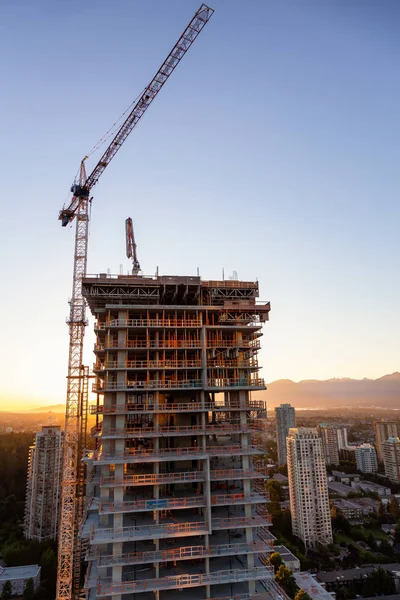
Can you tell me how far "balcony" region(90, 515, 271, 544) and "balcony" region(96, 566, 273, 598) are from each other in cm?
308

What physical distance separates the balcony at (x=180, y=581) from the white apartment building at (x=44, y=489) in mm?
74509

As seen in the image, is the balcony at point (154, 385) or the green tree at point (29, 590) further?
the green tree at point (29, 590)

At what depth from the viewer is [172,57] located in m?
54.2

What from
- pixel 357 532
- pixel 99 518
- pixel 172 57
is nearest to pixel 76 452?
pixel 99 518

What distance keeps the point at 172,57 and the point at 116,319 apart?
128ft

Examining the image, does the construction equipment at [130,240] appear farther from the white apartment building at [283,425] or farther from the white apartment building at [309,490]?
the white apartment building at [283,425]

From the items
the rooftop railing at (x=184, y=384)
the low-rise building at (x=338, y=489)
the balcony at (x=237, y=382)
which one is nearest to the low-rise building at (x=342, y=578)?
the low-rise building at (x=338, y=489)

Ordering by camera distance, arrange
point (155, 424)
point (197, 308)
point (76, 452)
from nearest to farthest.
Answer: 1. point (155, 424)
2. point (197, 308)
3. point (76, 452)

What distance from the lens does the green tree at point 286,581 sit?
2820 inches

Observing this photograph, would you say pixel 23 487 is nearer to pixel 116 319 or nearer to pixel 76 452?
pixel 76 452

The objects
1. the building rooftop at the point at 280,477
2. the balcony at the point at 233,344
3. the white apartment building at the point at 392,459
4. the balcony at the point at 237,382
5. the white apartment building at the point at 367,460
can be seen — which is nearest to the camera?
the balcony at the point at 237,382

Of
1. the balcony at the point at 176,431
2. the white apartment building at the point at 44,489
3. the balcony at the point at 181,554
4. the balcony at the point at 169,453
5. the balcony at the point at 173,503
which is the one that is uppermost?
the balcony at the point at 176,431

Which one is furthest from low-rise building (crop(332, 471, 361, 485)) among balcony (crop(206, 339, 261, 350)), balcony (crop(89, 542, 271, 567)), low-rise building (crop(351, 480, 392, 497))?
balcony (crop(206, 339, 261, 350))

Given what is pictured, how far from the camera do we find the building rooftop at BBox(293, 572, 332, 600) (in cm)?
7062
